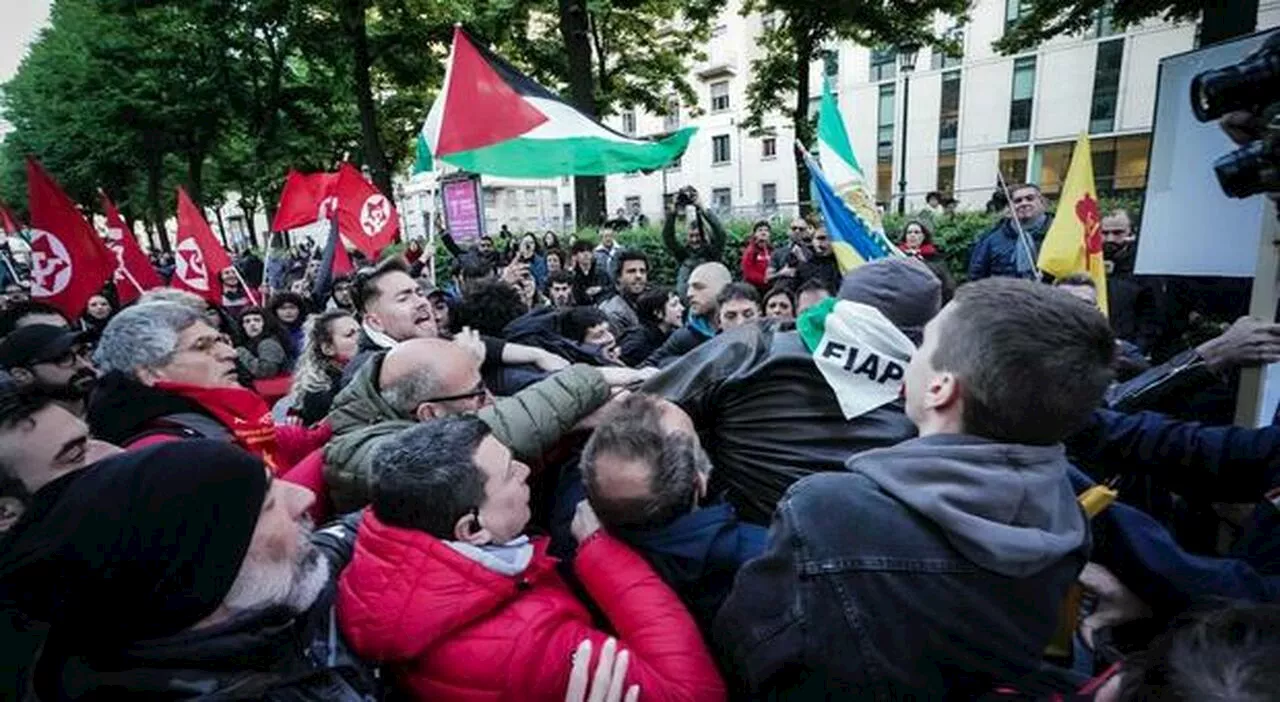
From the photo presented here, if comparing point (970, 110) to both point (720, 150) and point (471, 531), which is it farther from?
point (471, 531)

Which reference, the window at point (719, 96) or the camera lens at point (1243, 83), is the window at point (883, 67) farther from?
the camera lens at point (1243, 83)

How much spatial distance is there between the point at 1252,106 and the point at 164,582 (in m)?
2.80

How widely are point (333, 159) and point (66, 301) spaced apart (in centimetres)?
2274

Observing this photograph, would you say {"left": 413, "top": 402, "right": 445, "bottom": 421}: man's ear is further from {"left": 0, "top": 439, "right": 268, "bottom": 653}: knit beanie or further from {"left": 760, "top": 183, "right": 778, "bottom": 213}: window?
{"left": 760, "top": 183, "right": 778, "bottom": 213}: window

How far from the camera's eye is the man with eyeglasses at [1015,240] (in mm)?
6129

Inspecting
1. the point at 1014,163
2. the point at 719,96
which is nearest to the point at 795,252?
the point at 1014,163

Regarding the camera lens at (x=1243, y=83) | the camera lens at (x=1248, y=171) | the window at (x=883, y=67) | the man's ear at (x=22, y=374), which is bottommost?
the man's ear at (x=22, y=374)

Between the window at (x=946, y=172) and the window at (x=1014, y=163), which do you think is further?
the window at (x=946, y=172)

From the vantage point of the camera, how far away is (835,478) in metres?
1.29

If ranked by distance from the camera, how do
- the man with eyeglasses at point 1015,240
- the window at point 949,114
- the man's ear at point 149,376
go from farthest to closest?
the window at point 949,114 → the man with eyeglasses at point 1015,240 → the man's ear at point 149,376

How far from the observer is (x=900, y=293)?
1.87m

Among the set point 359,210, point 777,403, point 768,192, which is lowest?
point 777,403

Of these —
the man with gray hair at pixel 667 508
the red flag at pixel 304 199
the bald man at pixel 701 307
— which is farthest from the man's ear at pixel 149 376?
the red flag at pixel 304 199

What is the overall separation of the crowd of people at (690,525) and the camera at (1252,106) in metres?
0.63
